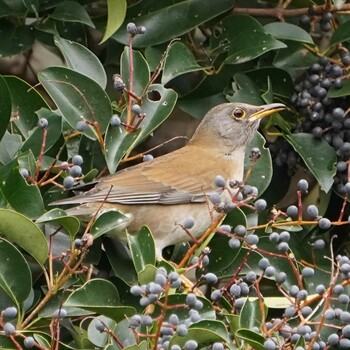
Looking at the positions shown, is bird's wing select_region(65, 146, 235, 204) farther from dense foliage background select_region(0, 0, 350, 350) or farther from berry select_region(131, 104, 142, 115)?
berry select_region(131, 104, 142, 115)

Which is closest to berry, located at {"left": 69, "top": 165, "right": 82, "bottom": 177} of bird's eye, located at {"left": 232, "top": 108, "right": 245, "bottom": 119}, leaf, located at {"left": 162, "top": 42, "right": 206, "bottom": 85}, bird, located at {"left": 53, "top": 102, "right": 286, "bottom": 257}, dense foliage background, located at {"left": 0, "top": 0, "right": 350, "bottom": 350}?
dense foliage background, located at {"left": 0, "top": 0, "right": 350, "bottom": 350}

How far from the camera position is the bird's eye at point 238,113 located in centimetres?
554

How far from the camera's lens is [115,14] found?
5.11 meters

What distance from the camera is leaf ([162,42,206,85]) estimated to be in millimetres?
5125

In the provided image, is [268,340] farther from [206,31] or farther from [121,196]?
[206,31]

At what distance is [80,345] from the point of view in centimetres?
403

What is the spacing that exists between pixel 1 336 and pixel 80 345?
1.21 ft

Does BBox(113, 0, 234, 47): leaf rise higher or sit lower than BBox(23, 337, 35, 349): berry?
higher

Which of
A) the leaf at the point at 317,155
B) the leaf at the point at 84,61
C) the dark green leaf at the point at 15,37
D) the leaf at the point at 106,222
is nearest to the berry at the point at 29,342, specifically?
the leaf at the point at 106,222

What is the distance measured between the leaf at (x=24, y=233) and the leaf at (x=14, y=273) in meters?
0.05

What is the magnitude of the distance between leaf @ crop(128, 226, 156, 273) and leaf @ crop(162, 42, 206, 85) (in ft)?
3.80

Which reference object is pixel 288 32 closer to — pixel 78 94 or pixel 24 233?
pixel 78 94

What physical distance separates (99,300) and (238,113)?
1911 mm

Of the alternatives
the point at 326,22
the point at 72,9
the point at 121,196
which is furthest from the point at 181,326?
the point at 326,22
